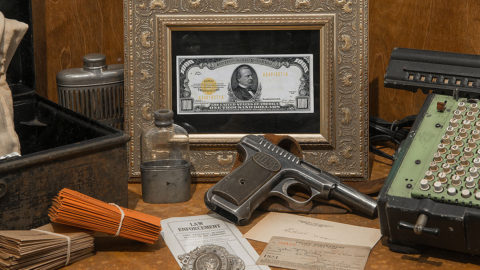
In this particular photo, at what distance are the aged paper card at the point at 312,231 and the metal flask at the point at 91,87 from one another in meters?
0.46

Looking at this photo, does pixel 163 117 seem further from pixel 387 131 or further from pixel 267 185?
pixel 387 131

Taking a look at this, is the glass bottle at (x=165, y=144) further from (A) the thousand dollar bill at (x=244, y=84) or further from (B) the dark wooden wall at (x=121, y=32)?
(B) the dark wooden wall at (x=121, y=32)

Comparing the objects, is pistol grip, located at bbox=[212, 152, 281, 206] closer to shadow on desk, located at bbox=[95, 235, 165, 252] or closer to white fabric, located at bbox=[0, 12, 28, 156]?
shadow on desk, located at bbox=[95, 235, 165, 252]

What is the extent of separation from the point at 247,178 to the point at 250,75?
→ 276 millimetres

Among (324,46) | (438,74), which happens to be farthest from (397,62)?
(324,46)

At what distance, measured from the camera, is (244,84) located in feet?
4.96

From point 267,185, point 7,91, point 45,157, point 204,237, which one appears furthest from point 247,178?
point 7,91

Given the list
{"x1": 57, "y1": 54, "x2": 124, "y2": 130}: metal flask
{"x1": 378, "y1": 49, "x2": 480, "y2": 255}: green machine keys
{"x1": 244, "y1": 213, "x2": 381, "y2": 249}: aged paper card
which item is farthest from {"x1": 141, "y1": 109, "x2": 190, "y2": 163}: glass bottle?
{"x1": 378, "y1": 49, "x2": 480, "y2": 255}: green machine keys

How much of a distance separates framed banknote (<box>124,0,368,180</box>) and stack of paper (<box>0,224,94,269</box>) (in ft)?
1.21

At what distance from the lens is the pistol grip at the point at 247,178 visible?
131 centimetres

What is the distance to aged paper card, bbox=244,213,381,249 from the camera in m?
1.25

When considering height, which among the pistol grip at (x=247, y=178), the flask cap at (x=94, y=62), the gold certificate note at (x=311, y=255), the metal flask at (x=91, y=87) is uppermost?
the flask cap at (x=94, y=62)

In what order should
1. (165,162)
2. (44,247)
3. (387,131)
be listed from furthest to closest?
1. (387,131)
2. (165,162)
3. (44,247)

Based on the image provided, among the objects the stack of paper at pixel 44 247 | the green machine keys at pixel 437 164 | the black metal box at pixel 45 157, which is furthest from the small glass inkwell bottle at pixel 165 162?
the green machine keys at pixel 437 164
